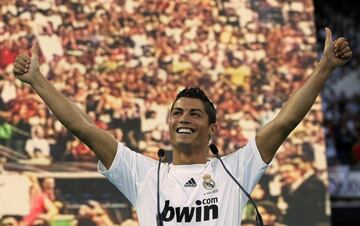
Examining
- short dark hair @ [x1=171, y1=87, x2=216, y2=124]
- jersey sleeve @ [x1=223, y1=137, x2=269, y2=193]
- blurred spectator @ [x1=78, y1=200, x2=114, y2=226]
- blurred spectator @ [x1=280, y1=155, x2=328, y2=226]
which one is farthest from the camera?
blurred spectator @ [x1=280, y1=155, x2=328, y2=226]

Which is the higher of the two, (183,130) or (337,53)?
(337,53)

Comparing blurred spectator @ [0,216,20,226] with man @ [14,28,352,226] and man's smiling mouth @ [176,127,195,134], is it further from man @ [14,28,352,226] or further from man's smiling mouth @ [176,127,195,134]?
man's smiling mouth @ [176,127,195,134]

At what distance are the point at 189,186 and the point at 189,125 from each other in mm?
279

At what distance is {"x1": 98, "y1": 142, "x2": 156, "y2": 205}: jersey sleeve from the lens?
9.37 feet

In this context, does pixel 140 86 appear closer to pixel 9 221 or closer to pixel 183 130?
pixel 9 221

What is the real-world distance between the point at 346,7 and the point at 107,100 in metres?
9.14

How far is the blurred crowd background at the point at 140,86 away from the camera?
265 inches

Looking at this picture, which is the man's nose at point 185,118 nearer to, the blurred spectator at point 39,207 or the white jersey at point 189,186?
the white jersey at point 189,186

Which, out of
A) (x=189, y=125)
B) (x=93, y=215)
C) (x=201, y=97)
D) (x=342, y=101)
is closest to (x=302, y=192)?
(x=93, y=215)

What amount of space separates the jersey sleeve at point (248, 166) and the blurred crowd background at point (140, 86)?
403 centimetres

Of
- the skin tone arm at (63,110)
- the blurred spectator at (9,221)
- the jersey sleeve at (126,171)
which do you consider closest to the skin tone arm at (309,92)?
the jersey sleeve at (126,171)

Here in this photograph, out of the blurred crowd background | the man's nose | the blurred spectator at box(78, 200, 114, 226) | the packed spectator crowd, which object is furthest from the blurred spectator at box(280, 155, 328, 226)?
the man's nose

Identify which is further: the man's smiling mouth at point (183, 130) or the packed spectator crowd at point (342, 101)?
the packed spectator crowd at point (342, 101)

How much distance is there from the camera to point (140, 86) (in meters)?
7.11
